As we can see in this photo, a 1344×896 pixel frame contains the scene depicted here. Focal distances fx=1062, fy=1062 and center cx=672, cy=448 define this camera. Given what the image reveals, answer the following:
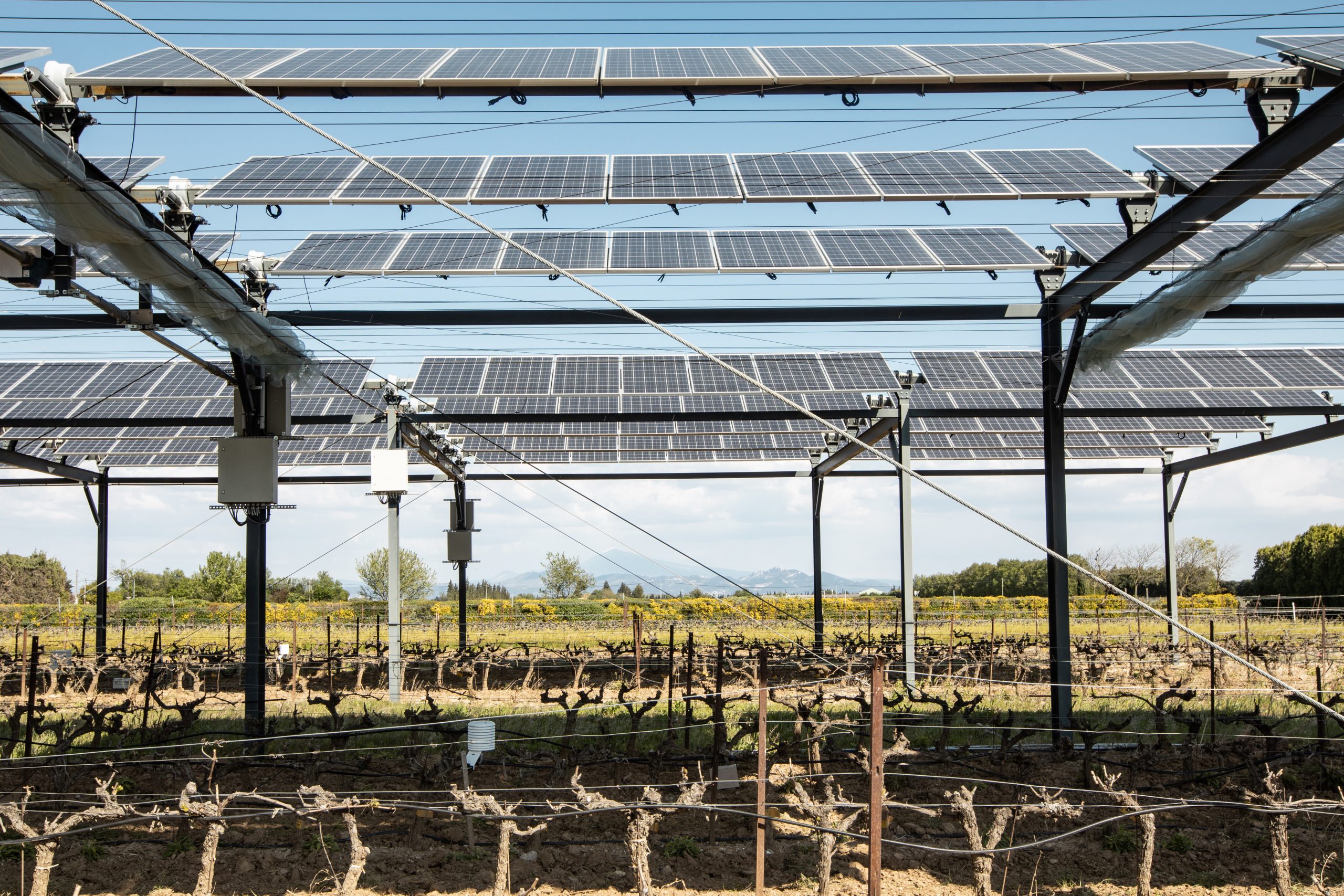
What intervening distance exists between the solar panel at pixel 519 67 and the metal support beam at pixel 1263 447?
13.6 metres

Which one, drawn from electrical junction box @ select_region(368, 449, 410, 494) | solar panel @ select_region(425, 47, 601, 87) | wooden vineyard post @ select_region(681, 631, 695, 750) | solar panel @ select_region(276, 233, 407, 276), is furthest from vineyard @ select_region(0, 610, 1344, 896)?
solar panel @ select_region(276, 233, 407, 276)

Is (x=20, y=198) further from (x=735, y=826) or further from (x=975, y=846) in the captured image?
(x=975, y=846)

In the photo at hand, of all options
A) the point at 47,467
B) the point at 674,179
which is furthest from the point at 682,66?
the point at 47,467

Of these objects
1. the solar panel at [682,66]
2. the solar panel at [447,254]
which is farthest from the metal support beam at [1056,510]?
the solar panel at [447,254]

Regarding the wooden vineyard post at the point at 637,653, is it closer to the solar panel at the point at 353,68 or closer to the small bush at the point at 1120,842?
the small bush at the point at 1120,842

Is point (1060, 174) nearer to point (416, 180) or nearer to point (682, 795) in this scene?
point (416, 180)

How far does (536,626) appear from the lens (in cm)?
3822

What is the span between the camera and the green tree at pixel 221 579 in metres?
51.8

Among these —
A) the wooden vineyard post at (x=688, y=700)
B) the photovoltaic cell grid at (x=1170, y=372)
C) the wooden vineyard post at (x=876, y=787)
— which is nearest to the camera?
the wooden vineyard post at (x=876, y=787)

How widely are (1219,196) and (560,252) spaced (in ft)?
20.0

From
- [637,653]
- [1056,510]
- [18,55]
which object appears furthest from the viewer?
[637,653]

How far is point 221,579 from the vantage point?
54.4 metres

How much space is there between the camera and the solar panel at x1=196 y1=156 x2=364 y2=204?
349 inches

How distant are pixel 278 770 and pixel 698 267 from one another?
6.90 meters
